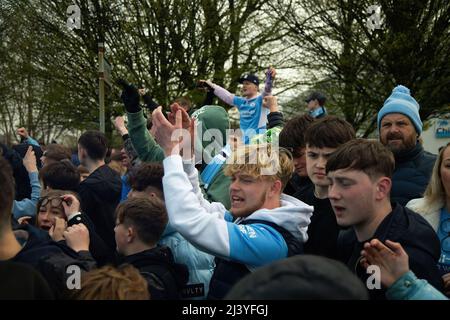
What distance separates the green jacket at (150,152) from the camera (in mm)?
3977

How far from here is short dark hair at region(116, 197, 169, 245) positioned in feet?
10.6

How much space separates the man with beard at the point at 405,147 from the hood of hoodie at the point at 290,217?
1.12 meters

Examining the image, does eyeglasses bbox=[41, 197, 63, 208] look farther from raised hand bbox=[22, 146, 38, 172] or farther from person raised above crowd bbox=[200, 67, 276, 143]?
person raised above crowd bbox=[200, 67, 276, 143]

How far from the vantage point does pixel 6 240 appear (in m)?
2.14

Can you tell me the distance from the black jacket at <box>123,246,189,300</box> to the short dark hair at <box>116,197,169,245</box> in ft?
0.33

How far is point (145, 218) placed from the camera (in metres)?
3.26

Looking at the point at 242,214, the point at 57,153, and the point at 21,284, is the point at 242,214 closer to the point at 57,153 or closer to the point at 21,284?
the point at 21,284

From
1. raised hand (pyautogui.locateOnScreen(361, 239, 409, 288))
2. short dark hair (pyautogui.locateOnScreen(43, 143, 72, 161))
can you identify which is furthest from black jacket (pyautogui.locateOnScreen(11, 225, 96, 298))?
short dark hair (pyautogui.locateOnScreen(43, 143, 72, 161))

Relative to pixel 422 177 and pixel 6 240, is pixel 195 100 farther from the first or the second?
pixel 6 240

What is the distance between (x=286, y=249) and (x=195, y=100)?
1166 cm

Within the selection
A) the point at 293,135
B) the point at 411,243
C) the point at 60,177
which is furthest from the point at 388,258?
the point at 60,177

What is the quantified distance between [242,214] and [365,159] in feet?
2.15

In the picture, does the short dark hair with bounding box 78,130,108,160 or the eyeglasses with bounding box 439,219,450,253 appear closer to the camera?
the eyeglasses with bounding box 439,219,450,253

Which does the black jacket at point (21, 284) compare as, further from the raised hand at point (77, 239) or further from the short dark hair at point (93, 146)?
Answer: the short dark hair at point (93, 146)
